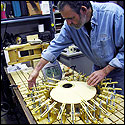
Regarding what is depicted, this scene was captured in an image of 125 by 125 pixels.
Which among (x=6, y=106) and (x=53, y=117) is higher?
(x=53, y=117)

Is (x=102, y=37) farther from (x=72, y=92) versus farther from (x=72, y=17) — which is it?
(x=72, y=92)

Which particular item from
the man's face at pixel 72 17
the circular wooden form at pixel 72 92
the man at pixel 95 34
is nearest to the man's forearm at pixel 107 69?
the man at pixel 95 34

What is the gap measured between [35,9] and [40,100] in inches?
65.9

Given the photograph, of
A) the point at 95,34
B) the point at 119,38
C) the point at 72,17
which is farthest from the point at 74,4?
the point at 119,38

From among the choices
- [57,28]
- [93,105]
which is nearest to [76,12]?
[93,105]

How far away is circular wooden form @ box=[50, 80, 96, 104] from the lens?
40.5 inches

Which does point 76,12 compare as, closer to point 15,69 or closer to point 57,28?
point 15,69

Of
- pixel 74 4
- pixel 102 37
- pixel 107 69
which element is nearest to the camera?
pixel 74 4

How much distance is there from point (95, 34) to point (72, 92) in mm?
562

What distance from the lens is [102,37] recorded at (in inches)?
51.1

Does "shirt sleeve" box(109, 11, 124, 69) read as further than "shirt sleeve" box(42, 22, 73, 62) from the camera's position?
No

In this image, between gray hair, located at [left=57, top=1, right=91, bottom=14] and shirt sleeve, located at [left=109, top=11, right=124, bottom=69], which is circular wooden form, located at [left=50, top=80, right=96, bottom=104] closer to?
shirt sleeve, located at [left=109, top=11, right=124, bottom=69]

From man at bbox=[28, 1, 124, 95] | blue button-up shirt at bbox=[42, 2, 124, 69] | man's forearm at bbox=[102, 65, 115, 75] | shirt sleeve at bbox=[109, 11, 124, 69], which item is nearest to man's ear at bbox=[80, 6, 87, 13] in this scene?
man at bbox=[28, 1, 124, 95]

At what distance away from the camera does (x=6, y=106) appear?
2.58 metres
